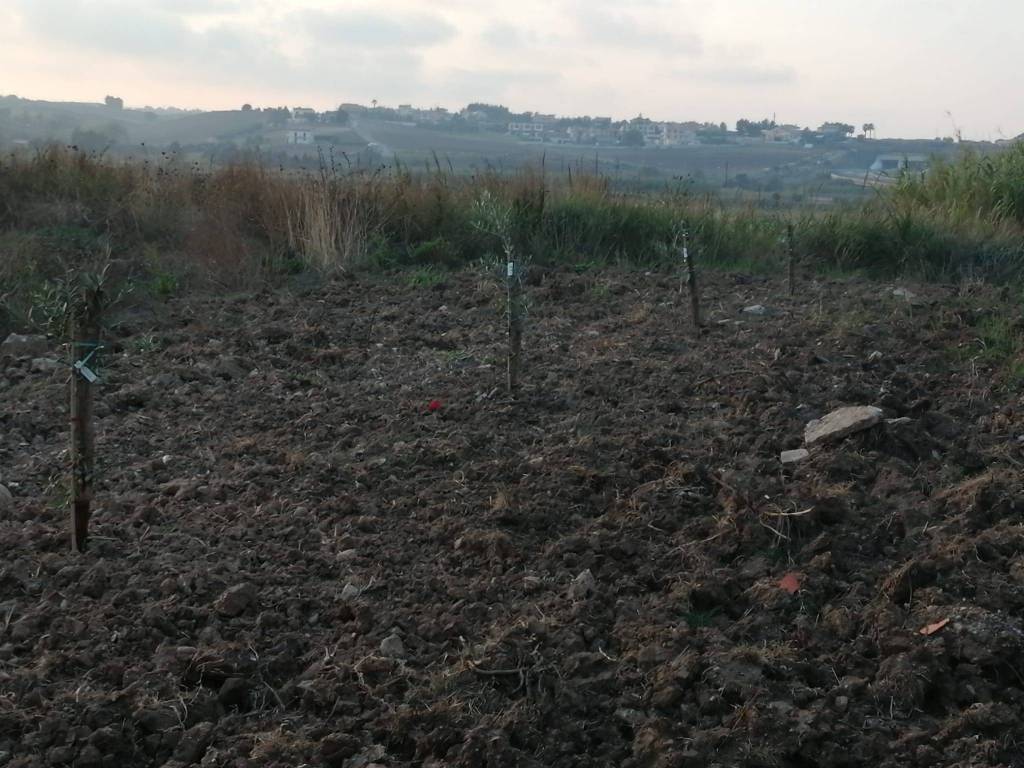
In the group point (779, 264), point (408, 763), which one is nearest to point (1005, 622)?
point (408, 763)

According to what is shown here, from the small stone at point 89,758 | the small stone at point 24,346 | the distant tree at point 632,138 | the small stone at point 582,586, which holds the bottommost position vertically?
the small stone at point 89,758

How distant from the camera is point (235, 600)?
329 cm

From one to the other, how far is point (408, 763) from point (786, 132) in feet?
93.3

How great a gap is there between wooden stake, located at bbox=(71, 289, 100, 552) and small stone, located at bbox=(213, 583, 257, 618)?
66 cm

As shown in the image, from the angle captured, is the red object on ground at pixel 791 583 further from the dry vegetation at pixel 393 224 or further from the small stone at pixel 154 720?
the dry vegetation at pixel 393 224

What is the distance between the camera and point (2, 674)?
292 centimetres

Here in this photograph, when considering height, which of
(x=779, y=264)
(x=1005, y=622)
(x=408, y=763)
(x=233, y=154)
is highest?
(x=233, y=154)

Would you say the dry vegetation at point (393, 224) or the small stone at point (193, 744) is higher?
the dry vegetation at point (393, 224)

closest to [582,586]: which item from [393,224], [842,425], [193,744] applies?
[193,744]

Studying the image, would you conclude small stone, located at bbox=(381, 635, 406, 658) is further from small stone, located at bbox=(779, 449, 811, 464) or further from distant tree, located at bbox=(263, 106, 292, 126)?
distant tree, located at bbox=(263, 106, 292, 126)

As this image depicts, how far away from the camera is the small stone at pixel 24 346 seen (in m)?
6.38

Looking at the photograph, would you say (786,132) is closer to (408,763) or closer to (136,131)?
(136,131)

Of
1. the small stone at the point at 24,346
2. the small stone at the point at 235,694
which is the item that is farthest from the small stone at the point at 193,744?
the small stone at the point at 24,346

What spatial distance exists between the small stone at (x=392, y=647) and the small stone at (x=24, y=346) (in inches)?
164
